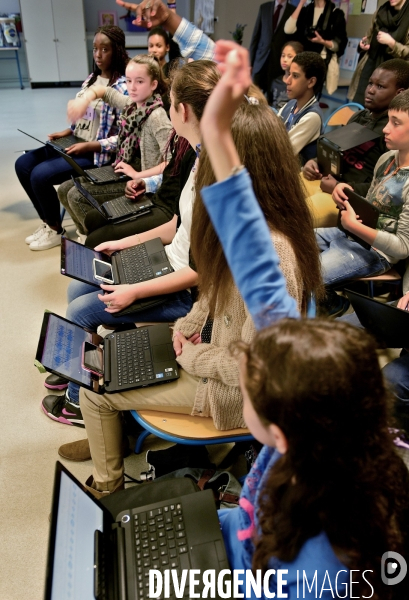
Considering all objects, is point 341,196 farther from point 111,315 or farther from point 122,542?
point 122,542

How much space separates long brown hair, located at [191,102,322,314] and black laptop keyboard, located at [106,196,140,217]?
1174mm

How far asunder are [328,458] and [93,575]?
0.54m

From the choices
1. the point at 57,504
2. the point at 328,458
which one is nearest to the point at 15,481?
the point at 57,504

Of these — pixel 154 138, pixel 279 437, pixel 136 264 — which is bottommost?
pixel 136 264

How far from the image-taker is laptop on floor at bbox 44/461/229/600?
865 millimetres

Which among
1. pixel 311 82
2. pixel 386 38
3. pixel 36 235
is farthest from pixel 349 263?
pixel 386 38

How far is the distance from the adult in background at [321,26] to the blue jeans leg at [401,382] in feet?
12.7

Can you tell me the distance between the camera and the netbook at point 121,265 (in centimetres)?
172

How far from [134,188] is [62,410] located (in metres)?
1.15

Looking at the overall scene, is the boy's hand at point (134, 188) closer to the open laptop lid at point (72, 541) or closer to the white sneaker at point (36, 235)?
the white sneaker at point (36, 235)

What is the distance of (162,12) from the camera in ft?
6.32

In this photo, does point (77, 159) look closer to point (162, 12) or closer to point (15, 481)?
point (162, 12)

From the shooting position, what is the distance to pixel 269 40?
495cm

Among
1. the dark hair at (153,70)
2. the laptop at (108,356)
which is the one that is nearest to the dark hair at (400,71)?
the dark hair at (153,70)
